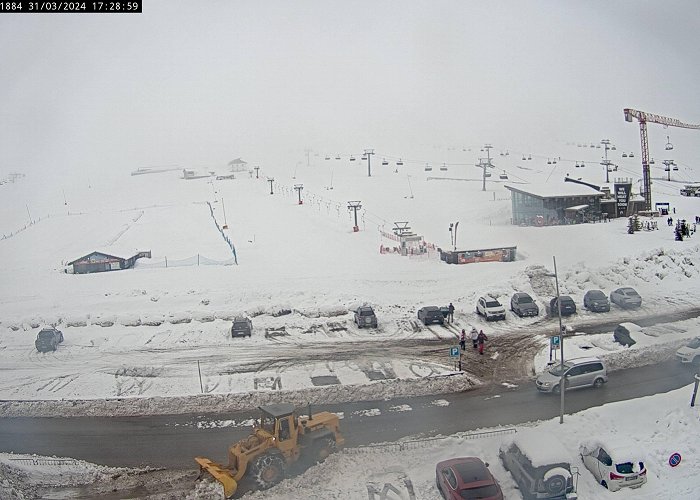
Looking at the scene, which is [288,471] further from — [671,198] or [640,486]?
[671,198]

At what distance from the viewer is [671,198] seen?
1556 centimetres

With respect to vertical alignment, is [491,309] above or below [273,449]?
above

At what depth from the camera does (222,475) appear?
14.4ft

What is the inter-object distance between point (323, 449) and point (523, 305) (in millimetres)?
5050

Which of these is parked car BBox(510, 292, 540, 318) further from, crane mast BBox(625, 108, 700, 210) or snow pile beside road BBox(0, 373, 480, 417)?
crane mast BBox(625, 108, 700, 210)

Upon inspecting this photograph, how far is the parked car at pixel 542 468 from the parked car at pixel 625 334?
3439 millimetres

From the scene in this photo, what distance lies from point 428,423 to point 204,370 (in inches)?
117

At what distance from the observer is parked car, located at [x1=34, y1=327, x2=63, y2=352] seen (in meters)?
8.00

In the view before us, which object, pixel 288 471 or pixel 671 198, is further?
pixel 671 198

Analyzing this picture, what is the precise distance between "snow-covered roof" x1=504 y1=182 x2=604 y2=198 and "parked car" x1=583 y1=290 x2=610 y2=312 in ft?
17.0

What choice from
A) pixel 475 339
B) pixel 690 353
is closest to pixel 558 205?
pixel 475 339

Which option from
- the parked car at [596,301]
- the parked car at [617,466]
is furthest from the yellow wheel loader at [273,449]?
the parked car at [596,301]

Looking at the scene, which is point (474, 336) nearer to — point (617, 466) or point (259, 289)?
point (617, 466)

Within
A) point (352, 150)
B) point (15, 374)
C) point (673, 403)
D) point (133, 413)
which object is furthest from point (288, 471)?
point (352, 150)
